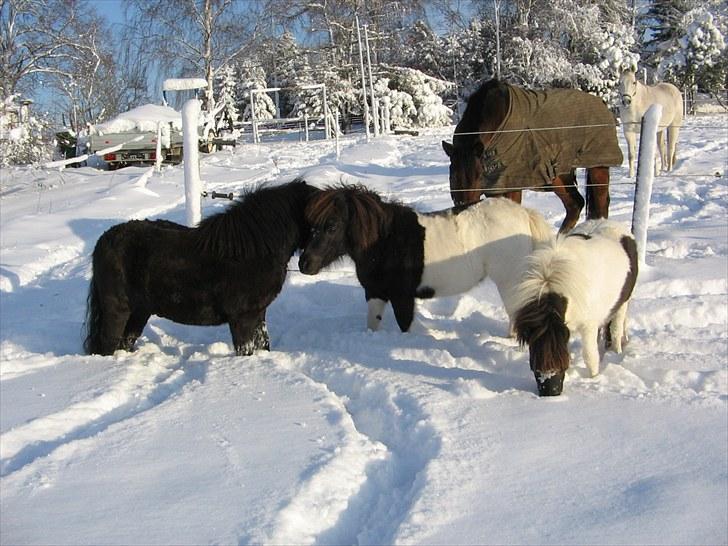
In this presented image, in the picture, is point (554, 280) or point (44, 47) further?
point (44, 47)

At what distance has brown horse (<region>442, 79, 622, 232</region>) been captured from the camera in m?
5.91

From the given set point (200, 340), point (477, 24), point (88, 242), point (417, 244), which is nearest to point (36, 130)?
point (88, 242)

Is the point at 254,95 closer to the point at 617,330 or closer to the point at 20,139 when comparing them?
the point at 20,139

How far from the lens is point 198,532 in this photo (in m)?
2.34

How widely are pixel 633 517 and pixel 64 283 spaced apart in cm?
631

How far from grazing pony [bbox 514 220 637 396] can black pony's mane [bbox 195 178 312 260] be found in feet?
5.75

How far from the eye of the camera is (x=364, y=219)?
455cm

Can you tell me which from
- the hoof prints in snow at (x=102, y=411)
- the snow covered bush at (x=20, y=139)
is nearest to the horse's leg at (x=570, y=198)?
the hoof prints in snow at (x=102, y=411)

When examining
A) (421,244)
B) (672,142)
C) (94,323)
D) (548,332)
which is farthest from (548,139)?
(672,142)

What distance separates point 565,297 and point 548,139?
319 centimetres

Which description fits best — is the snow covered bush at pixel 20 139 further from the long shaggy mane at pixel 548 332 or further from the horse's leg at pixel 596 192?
the long shaggy mane at pixel 548 332

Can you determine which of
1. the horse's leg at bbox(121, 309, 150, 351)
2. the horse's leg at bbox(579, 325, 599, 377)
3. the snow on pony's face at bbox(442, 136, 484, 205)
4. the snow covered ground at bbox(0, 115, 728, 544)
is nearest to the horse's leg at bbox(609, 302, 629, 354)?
the snow covered ground at bbox(0, 115, 728, 544)

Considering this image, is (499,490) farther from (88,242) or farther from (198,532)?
(88,242)

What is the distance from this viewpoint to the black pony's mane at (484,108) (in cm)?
594
